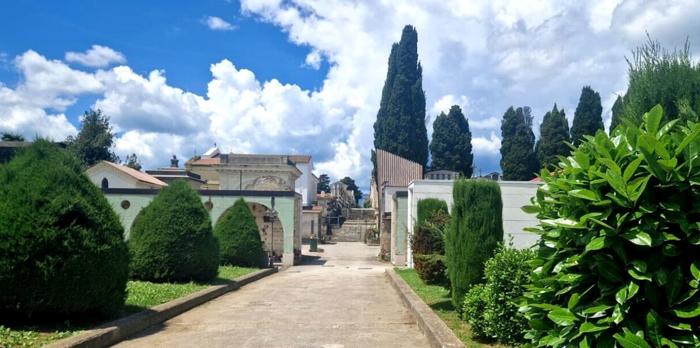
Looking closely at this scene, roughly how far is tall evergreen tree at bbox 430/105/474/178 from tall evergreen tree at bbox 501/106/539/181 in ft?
12.9

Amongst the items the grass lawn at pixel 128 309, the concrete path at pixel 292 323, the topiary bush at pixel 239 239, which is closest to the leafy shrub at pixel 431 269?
the concrete path at pixel 292 323

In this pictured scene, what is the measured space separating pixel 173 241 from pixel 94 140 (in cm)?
4927

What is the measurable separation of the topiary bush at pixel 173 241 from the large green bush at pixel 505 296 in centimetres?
888

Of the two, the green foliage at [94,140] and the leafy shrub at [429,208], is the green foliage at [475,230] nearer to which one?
the leafy shrub at [429,208]

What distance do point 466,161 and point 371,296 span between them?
5294cm

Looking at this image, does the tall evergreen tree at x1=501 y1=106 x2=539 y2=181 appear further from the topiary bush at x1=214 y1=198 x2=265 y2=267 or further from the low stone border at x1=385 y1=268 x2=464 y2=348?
the low stone border at x1=385 y1=268 x2=464 y2=348

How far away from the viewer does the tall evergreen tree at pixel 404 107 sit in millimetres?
58031

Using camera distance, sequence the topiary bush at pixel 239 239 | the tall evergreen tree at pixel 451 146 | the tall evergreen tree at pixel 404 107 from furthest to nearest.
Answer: the tall evergreen tree at pixel 451 146
the tall evergreen tree at pixel 404 107
the topiary bush at pixel 239 239

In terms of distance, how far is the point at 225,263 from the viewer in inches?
863

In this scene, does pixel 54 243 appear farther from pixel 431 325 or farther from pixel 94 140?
pixel 94 140

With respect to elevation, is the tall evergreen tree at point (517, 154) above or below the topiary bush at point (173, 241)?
above

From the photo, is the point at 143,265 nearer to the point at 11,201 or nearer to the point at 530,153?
the point at 11,201

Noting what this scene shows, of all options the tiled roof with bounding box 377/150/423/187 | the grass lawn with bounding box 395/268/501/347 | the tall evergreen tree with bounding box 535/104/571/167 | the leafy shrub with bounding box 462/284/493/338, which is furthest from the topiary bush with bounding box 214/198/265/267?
the tall evergreen tree with bounding box 535/104/571/167

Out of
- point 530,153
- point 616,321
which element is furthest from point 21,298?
point 530,153
